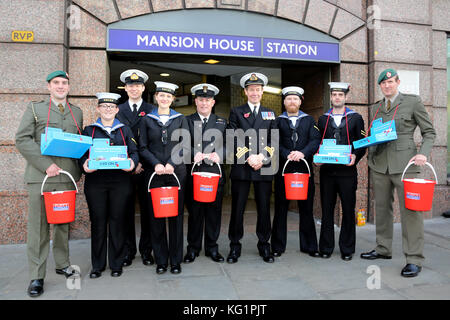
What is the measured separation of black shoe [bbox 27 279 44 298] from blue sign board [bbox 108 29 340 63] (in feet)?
12.2

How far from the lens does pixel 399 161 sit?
4078 mm

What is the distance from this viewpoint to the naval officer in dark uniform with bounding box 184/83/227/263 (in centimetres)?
413

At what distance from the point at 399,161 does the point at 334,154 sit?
79 cm

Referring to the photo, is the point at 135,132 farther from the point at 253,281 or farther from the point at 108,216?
the point at 253,281

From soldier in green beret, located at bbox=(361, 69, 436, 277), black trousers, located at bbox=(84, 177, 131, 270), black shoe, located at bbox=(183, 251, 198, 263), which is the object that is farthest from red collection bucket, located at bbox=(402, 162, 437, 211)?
black trousers, located at bbox=(84, 177, 131, 270)

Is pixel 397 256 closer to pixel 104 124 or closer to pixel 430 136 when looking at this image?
pixel 430 136

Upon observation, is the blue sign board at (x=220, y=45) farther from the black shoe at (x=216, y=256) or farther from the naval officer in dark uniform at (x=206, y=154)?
the black shoe at (x=216, y=256)

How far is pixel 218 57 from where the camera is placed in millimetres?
5988

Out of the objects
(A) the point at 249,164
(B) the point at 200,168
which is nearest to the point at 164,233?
(B) the point at 200,168

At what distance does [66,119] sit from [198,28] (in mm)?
3087

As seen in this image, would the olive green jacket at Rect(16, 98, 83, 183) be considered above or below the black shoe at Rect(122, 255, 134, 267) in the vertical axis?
above

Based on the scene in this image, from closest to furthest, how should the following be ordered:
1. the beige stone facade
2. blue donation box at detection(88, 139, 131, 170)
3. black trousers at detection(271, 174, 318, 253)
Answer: blue donation box at detection(88, 139, 131, 170) → black trousers at detection(271, 174, 318, 253) → the beige stone facade

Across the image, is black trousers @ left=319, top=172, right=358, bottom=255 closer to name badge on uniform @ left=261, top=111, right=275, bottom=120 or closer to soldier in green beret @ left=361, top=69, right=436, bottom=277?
soldier in green beret @ left=361, top=69, right=436, bottom=277

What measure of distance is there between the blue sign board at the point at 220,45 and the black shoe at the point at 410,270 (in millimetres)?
3870
